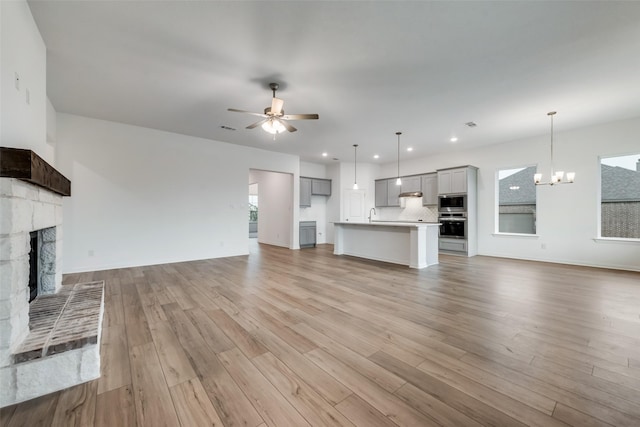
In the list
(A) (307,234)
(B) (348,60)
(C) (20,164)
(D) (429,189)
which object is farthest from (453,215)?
(C) (20,164)

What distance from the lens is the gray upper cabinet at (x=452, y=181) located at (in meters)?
6.66

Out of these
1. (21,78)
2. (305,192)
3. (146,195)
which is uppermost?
(21,78)

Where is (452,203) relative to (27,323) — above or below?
above

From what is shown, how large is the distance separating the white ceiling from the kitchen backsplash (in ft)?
11.2

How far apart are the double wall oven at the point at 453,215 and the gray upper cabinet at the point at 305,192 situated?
13.3 ft

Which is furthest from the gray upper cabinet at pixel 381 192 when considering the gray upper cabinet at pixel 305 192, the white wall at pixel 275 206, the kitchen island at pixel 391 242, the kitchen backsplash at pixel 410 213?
the white wall at pixel 275 206

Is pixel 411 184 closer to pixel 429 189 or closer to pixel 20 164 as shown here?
pixel 429 189

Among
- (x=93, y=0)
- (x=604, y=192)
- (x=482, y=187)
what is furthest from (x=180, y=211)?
(x=604, y=192)

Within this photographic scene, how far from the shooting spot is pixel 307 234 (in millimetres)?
8547

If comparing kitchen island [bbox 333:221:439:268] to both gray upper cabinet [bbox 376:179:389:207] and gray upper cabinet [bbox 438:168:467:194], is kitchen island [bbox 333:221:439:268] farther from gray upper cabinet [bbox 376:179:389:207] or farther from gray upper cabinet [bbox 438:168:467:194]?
gray upper cabinet [bbox 376:179:389:207]

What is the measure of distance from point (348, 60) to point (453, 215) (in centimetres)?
550

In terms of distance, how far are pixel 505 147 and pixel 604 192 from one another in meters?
2.08

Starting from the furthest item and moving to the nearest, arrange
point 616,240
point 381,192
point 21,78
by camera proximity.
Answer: point 381,192, point 616,240, point 21,78

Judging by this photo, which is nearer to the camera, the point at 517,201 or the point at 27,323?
the point at 27,323
